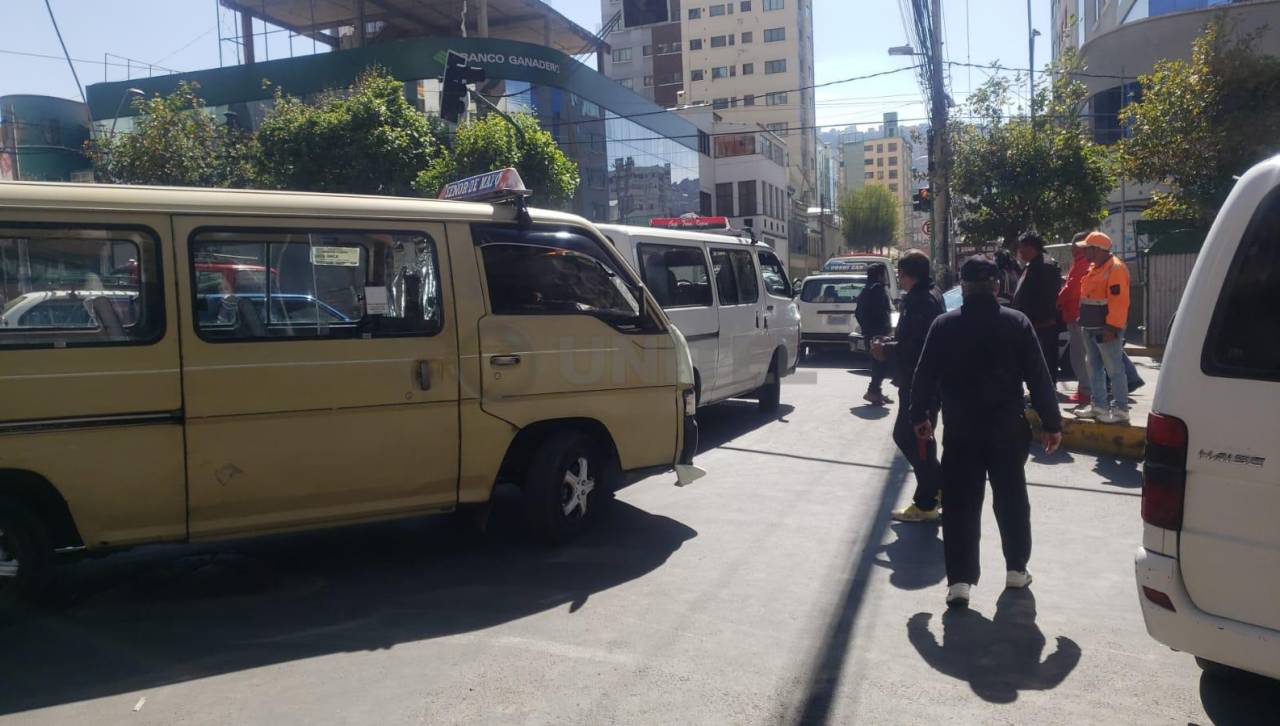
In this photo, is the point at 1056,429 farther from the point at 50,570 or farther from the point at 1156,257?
the point at 1156,257

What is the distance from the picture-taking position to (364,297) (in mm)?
5148

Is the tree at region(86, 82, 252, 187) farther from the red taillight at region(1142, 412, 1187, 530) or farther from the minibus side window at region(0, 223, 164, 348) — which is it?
the red taillight at region(1142, 412, 1187, 530)

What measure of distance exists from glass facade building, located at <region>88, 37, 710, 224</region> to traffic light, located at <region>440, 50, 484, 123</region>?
1595 centimetres

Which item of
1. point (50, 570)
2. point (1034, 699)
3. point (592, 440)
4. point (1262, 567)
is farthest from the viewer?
point (592, 440)

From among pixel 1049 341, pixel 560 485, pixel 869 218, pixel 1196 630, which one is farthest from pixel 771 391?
pixel 869 218

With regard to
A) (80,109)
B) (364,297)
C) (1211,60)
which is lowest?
(364,297)

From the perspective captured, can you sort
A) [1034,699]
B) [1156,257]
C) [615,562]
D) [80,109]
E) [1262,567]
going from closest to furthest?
1. [1262,567]
2. [1034,699]
3. [615,562]
4. [1156,257]
5. [80,109]

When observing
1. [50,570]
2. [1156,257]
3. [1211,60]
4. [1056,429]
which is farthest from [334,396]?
[1211,60]

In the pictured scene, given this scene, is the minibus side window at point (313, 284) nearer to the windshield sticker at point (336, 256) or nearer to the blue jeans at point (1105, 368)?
the windshield sticker at point (336, 256)

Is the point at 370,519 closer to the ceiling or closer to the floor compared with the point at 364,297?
closer to the floor

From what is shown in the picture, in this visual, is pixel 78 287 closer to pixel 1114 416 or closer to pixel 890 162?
pixel 1114 416

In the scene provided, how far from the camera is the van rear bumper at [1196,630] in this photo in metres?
2.95

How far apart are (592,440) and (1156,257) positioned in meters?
15.1

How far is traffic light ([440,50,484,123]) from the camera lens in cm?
1543
